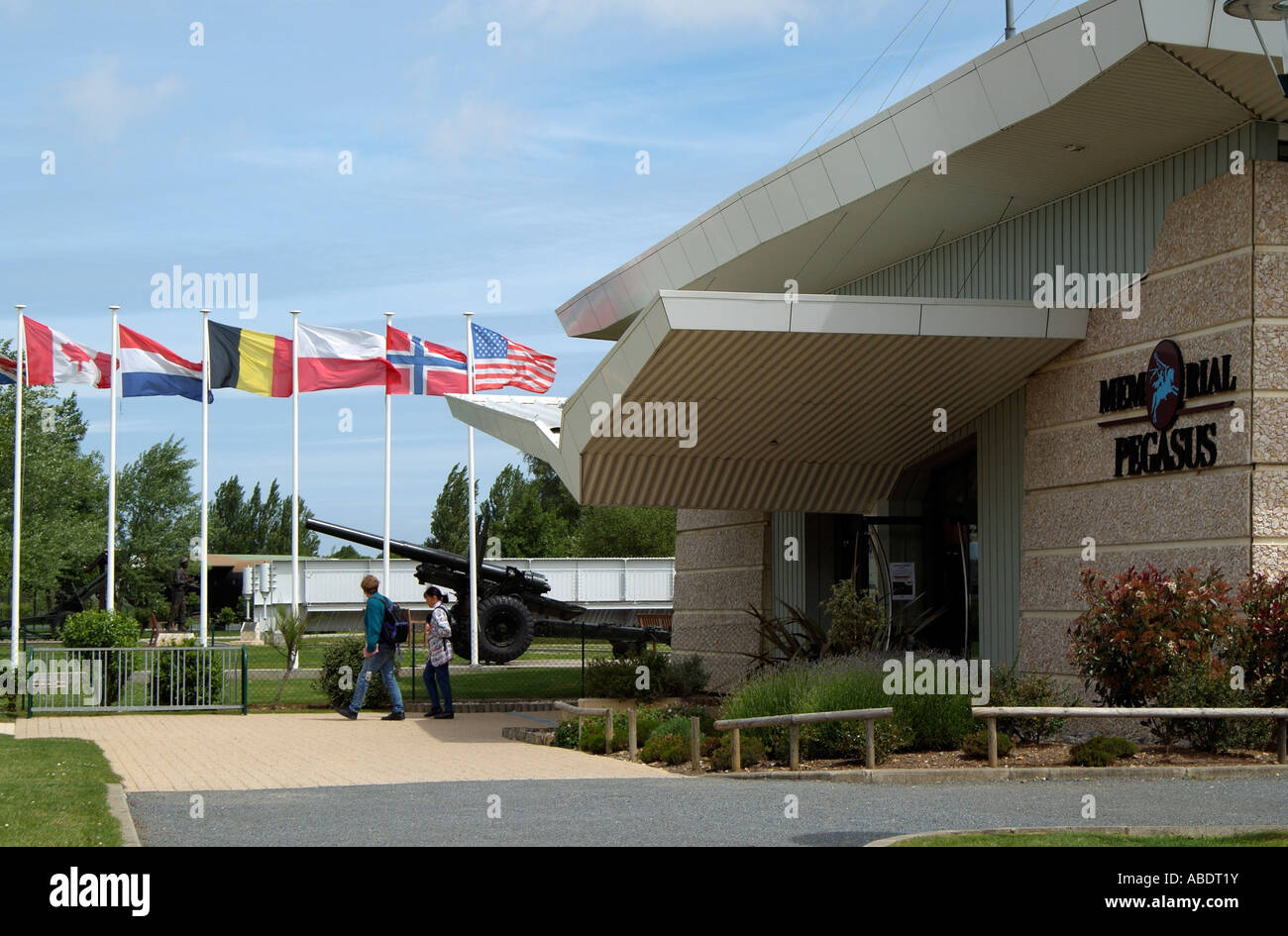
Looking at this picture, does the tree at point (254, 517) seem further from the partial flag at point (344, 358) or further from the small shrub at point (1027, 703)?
the small shrub at point (1027, 703)

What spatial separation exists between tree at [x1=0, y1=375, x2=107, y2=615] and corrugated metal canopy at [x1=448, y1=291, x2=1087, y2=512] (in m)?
27.0

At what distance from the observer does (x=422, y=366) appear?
29.4 m

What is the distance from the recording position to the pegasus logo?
47.6 feet

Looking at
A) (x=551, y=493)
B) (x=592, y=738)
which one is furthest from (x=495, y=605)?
(x=551, y=493)

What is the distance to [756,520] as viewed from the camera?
23594 mm

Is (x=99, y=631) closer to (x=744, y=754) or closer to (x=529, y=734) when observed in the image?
(x=529, y=734)

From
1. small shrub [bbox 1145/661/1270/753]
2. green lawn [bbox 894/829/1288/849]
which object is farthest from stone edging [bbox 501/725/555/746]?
green lawn [bbox 894/829/1288/849]

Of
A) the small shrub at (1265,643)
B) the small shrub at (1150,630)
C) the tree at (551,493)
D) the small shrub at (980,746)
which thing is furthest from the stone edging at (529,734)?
the tree at (551,493)

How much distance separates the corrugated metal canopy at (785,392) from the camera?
1514 centimetres

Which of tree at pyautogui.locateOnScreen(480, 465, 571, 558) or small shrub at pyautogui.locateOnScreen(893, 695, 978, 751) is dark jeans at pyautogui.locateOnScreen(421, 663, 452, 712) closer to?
small shrub at pyautogui.locateOnScreen(893, 695, 978, 751)

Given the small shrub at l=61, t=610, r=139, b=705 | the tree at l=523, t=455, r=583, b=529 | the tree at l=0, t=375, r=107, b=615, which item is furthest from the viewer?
the tree at l=523, t=455, r=583, b=529

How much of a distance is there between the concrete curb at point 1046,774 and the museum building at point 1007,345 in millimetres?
2569
